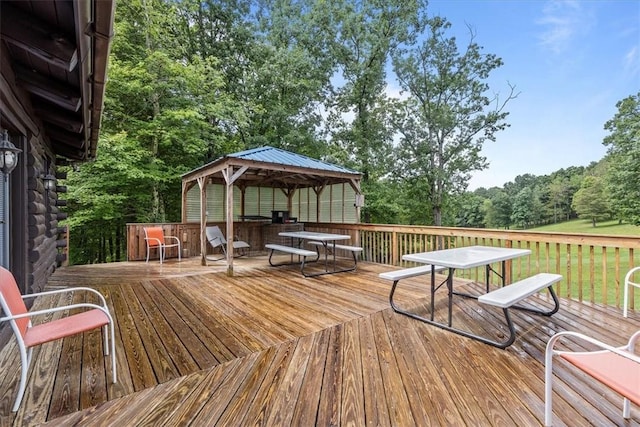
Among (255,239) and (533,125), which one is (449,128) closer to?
(533,125)

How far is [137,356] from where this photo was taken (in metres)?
2.37

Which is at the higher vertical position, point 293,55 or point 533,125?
point 293,55

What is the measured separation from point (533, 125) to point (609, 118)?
3169 mm

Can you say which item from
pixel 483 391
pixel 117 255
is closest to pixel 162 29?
pixel 117 255

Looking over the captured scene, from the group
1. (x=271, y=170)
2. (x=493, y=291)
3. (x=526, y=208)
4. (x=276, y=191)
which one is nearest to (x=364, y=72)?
(x=276, y=191)

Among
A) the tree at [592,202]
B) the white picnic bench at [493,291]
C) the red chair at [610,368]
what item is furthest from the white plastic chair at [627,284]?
the tree at [592,202]

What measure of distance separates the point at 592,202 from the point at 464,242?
28855 millimetres

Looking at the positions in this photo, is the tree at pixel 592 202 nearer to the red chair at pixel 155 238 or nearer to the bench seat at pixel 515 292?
the bench seat at pixel 515 292

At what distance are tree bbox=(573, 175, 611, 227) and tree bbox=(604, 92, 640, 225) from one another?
12.6 meters

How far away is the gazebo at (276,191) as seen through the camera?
22.2 ft

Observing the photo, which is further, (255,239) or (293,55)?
(293,55)

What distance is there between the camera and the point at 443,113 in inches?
511

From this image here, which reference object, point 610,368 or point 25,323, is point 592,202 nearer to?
point 610,368

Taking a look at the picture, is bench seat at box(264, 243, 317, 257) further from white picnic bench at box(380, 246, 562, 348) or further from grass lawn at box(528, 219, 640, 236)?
grass lawn at box(528, 219, 640, 236)
